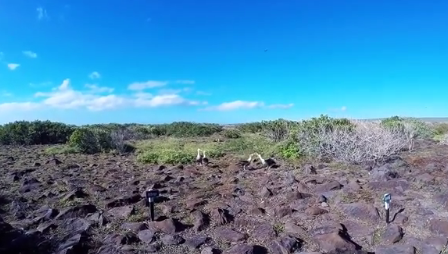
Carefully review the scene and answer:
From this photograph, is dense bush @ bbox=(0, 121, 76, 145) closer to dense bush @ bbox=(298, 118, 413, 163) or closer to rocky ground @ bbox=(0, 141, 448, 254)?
rocky ground @ bbox=(0, 141, 448, 254)

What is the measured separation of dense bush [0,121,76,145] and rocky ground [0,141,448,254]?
44.0ft

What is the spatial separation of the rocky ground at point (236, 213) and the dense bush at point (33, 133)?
13.4 m

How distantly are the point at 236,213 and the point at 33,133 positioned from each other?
64.5ft

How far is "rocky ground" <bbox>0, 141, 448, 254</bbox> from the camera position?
470cm

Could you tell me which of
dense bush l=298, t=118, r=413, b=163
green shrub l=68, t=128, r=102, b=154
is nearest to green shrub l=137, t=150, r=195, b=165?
dense bush l=298, t=118, r=413, b=163

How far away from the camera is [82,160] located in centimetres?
1383

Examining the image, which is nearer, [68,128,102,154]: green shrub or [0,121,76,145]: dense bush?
[68,128,102,154]: green shrub

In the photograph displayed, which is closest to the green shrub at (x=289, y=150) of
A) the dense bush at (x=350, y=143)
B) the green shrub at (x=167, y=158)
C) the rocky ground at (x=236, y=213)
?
the dense bush at (x=350, y=143)

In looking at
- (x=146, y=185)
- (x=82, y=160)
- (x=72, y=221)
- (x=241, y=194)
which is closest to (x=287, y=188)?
(x=241, y=194)

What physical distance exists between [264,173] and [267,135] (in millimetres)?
8542

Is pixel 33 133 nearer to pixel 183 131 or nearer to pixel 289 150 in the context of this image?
pixel 183 131

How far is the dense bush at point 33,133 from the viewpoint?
2144 centimetres

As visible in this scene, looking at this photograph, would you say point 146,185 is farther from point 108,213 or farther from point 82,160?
point 82,160

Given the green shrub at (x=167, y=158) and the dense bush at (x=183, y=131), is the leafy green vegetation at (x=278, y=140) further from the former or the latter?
the dense bush at (x=183, y=131)
